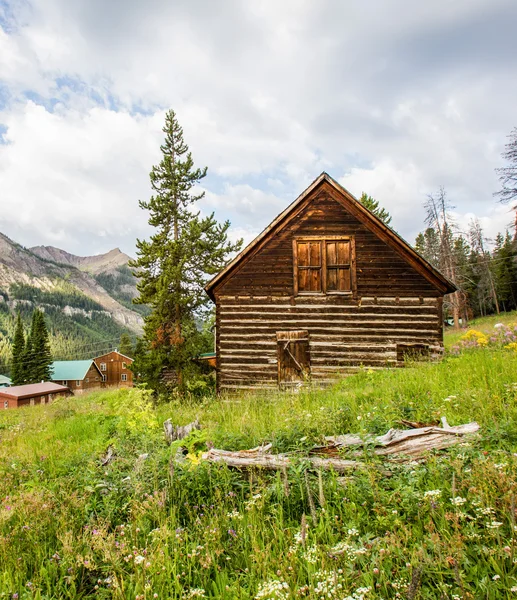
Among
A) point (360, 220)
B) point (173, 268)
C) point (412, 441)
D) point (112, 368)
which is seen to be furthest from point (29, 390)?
point (412, 441)

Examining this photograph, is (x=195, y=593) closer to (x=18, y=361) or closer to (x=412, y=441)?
(x=412, y=441)

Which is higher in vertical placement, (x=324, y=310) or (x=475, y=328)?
(x=475, y=328)

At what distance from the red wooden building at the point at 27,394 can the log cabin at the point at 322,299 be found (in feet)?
219

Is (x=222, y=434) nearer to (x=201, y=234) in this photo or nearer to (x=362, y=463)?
(x=362, y=463)

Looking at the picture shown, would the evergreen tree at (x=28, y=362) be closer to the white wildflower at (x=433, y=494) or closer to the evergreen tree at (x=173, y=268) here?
the evergreen tree at (x=173, y=268)

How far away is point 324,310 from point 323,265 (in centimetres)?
173

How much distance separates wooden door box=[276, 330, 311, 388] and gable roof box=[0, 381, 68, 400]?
71601mm

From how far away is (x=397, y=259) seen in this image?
1345 centimetres

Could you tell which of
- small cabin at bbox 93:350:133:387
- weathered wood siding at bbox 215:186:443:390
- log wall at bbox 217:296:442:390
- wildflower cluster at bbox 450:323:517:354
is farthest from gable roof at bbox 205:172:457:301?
small cabin at bbox 93:350:133:387

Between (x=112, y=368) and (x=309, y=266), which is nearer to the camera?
(x=309, y=266)

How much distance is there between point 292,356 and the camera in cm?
1365

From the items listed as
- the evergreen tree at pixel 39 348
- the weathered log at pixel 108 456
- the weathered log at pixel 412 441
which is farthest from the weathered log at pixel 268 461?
the evergreen tree at pixel 39 348

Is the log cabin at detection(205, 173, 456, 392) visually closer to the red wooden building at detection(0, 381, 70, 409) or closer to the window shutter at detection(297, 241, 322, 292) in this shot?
the window shutter at detection(297, 241, 322, 292)

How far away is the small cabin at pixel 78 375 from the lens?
92938mm
